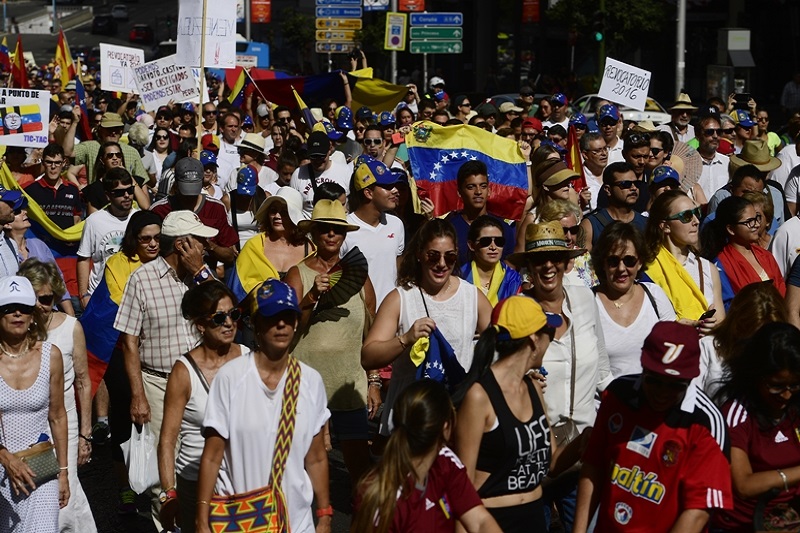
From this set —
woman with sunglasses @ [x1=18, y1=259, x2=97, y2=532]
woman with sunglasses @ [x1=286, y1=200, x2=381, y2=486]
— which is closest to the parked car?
woman with sunglasses @ [x1=286, y1=200, x2=381, y2=486]

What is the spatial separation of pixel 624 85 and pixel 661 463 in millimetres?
10804

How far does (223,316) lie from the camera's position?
5926 mm

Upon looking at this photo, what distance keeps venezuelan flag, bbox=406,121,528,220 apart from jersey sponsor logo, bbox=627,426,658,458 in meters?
6.11

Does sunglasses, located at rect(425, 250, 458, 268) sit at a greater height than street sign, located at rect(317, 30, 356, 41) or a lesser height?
lesser

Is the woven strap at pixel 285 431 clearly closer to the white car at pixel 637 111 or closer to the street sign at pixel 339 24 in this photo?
the white car at pixel 637 111

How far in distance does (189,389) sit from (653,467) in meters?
2.18

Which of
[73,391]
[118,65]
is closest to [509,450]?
[73,391]

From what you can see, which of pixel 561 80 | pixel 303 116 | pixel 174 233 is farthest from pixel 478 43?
pixel 174 233

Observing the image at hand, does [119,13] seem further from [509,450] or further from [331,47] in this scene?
[509,450]

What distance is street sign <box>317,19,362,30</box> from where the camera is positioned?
115 feet

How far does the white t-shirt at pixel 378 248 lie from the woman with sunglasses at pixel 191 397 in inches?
88.9

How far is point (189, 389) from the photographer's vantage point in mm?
5836

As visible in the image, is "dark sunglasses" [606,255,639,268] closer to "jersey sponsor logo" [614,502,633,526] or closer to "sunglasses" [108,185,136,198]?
"jersey sponsor logo" [614,502,633,526]

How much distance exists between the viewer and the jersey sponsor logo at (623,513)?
472cm
